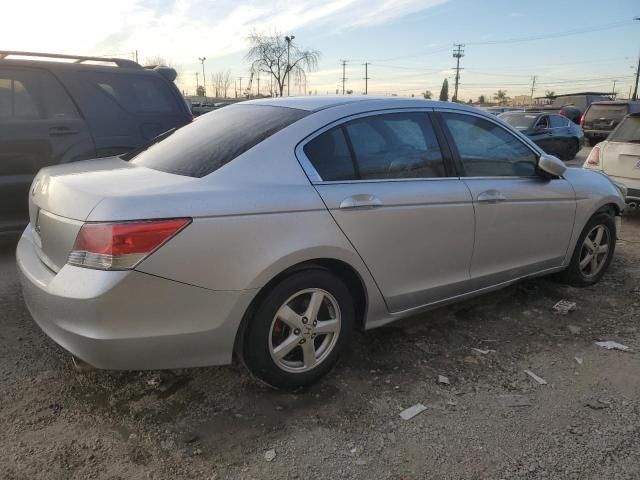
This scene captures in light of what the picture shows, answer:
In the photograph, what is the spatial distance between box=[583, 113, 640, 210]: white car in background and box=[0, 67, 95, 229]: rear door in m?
6.43

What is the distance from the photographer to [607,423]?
277 cm

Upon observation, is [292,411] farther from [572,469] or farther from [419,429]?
[572,469]

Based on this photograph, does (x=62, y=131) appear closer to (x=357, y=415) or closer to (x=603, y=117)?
(x=357, y=415)

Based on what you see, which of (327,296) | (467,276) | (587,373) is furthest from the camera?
(467,276)

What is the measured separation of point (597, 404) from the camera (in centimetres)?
295

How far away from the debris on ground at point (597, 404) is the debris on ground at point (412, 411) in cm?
91

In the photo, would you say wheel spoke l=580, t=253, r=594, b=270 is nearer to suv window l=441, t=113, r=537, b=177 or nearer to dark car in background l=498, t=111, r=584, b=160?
suv window l=441, t=113, r=537, b=177

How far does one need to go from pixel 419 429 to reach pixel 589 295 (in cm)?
263

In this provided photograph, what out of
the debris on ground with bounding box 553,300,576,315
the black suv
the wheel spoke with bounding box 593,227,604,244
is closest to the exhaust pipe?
the black suv

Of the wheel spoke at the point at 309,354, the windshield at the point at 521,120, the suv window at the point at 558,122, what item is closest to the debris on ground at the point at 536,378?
the wheel spoke at the point at 309,354

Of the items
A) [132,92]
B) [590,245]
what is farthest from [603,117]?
[132,92]

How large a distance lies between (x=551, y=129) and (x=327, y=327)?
45.7ft

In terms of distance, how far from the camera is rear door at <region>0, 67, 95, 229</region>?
4.64 meters

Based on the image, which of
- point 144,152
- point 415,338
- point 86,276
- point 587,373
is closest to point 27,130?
point 144,152
